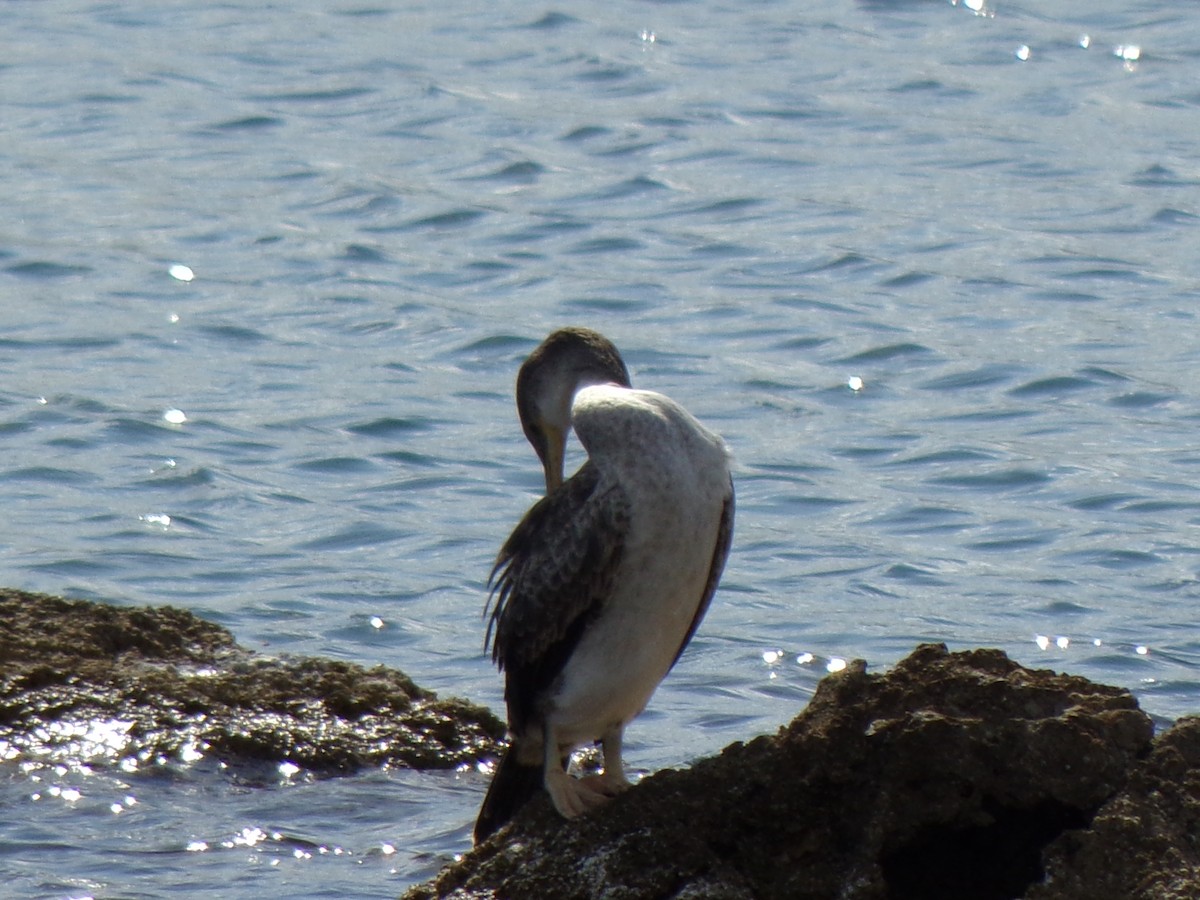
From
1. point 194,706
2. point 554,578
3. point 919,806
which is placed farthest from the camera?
point 194,706

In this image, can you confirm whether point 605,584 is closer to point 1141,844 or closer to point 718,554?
point 718,554

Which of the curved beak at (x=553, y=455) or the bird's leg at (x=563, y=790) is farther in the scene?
the curved beak at (x=553, y=455)

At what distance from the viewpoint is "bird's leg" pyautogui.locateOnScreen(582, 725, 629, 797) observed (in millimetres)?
5078

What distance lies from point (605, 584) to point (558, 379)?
1076 mm

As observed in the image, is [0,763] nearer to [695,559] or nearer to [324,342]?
[695,559]

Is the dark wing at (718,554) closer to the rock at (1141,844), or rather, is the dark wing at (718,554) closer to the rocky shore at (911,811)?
the rocky shore at (911,811)

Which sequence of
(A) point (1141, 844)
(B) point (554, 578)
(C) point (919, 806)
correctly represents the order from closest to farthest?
(A) point (1141, 844) < (C) point (919, 806) < (B) point (554, 578)

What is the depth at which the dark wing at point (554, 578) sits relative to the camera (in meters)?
5.10

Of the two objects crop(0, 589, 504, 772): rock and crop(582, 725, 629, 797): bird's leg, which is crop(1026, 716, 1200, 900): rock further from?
crop(0, 589, 504, 772): rock

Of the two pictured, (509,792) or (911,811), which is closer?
(911,811)

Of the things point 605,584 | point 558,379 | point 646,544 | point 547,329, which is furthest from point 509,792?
point 547,329

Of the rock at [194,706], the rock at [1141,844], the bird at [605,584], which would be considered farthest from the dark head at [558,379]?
the rock at [1141,844]

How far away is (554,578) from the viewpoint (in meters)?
5.19

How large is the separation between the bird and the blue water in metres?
0.94
